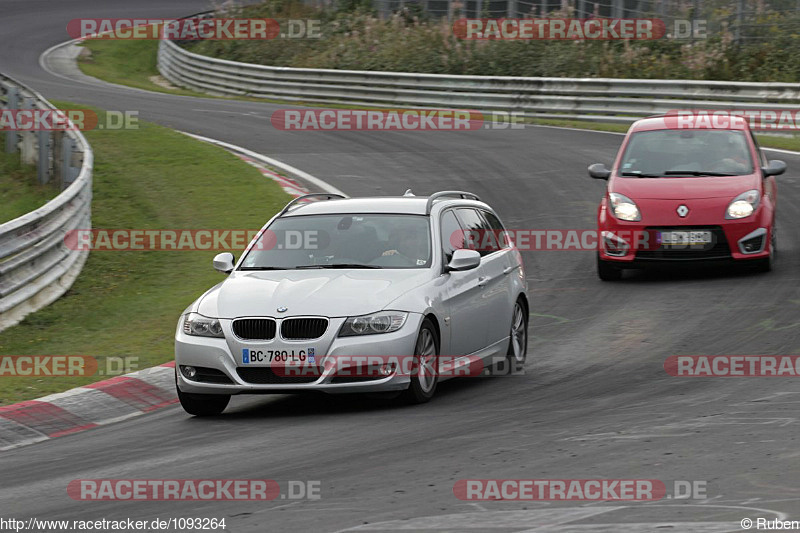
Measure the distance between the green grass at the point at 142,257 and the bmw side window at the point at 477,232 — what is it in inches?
111

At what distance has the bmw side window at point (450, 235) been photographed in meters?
10.7

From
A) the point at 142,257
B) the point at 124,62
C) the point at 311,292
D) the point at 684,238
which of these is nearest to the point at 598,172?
the point at 684,238

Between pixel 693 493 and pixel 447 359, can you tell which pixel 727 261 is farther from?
pixel 693 493

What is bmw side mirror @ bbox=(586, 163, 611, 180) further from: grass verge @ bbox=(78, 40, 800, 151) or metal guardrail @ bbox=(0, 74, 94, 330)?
grass verge @ bbox=(78, 40, 800, 151)

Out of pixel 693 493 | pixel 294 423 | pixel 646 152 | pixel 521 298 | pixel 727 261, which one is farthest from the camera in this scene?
pixel 646 152

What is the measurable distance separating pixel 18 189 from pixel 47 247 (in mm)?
6615

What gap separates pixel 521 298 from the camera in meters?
11.9

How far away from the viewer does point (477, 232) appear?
1155 cm

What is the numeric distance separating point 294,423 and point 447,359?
147 centimetres

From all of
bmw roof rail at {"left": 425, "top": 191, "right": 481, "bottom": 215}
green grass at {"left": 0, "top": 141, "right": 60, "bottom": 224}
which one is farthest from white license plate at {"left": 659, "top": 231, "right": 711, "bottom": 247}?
green grass at {"left": 0, "top": 141, "right": 60, "bottom": 224}

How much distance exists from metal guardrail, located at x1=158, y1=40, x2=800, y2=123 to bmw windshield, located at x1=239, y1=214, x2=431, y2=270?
1849 cm

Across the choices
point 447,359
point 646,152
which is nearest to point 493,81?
point 646,152

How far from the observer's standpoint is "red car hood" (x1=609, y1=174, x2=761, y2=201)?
50.0 ft

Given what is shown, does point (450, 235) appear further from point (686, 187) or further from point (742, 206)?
point (742, 206)
